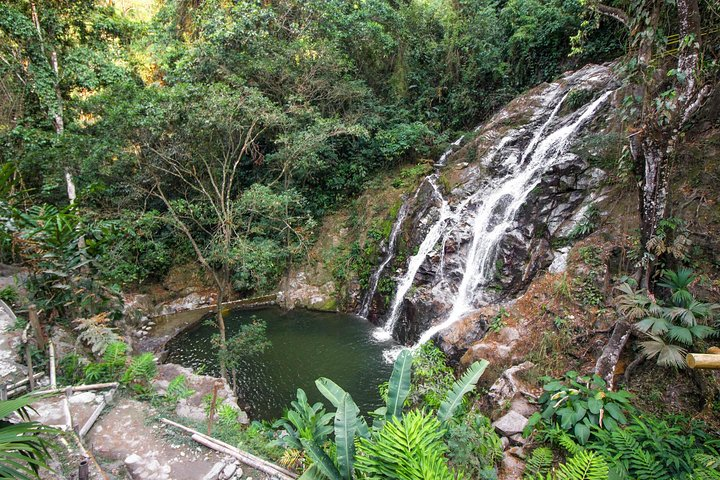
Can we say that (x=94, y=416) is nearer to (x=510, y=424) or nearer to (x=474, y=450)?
(x=474, y=450)

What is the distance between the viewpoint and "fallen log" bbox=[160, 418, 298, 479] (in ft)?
10.8

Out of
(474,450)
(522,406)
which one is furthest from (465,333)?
(474,450)

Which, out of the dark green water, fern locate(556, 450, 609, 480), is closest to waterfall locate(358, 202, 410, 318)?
the dark green water

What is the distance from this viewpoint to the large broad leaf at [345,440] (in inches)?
98.6

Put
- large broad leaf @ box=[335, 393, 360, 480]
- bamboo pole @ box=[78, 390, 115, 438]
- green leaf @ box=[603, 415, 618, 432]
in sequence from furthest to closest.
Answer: green leaf @ box=[603, 415, 618, 432] → bamboo pole @ box=[78, 390, 115, 438] → large broad leaf @ box=[335, 393, 360, 480]

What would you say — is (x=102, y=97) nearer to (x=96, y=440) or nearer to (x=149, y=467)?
(x=96, y=440)

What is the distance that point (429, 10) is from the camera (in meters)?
14.3

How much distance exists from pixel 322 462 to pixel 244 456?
139 centimetres

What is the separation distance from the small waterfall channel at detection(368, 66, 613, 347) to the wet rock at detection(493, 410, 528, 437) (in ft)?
11.5

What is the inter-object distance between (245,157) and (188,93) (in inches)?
196

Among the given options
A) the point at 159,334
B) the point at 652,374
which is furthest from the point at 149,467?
the point at 159,334

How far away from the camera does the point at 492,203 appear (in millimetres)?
9016

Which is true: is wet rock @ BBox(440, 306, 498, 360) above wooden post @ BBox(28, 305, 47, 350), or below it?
below

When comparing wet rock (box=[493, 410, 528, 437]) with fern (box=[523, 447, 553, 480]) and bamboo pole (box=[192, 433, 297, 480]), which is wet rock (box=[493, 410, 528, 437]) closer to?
fern (box=[523, 447, 553, 480])
